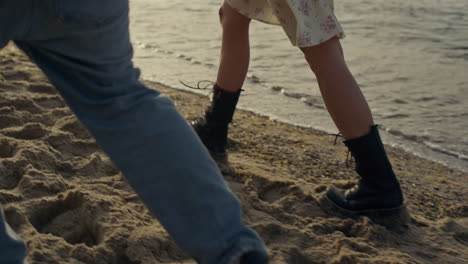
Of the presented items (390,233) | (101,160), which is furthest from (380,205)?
(101,160)

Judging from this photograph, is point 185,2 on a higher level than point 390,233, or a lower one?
lower

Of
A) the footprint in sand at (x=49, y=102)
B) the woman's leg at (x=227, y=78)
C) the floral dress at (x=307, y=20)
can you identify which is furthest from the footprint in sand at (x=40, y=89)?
the floral dress at (x=307, y=20)

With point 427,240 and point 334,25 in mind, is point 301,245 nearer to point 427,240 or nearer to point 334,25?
point 427,240

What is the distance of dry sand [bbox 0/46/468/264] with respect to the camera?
2.05m

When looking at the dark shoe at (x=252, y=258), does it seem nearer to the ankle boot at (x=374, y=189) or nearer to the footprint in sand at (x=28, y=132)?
the ankle boot at (x=374, y=189)

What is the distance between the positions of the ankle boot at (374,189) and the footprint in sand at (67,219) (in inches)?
36.1

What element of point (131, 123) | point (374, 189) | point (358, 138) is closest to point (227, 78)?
point (358, 138)

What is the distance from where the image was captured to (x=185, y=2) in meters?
7.80

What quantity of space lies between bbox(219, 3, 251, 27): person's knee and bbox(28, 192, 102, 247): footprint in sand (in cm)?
97

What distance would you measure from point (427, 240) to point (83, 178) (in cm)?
133

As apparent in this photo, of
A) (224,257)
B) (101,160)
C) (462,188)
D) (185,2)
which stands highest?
(224,257)

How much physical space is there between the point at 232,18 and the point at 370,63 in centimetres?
278

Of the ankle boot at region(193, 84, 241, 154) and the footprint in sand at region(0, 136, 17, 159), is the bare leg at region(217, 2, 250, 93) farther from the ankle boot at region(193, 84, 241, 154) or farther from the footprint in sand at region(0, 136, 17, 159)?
the footprint in sand at region(0, 136, 17, 159)

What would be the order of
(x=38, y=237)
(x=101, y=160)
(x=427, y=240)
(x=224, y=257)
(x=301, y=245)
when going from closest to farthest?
(x=224, y=257) → (x=38, y=237) → (x=301, y=245) → (x=427, y=240) → (x=101, y=160)
